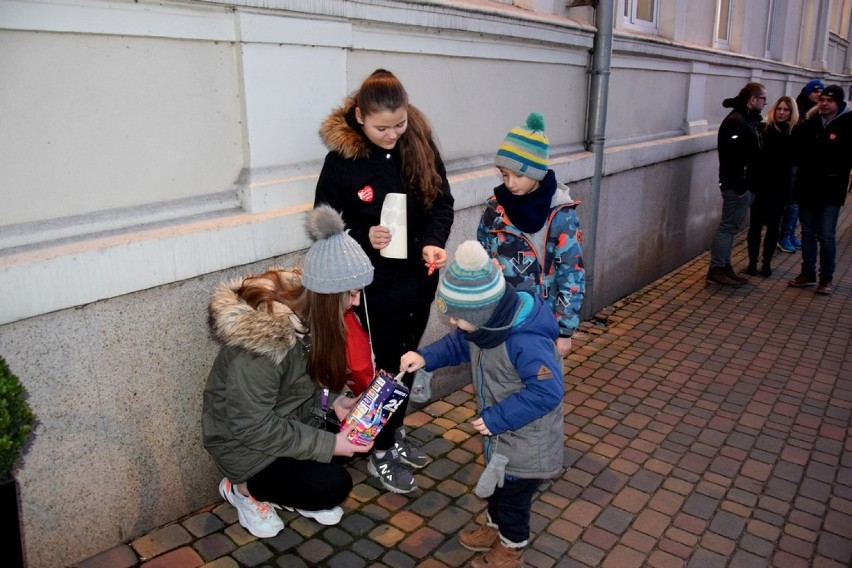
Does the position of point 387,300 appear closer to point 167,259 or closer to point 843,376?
point 167,259

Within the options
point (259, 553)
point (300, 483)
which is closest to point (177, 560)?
point (259, 553)

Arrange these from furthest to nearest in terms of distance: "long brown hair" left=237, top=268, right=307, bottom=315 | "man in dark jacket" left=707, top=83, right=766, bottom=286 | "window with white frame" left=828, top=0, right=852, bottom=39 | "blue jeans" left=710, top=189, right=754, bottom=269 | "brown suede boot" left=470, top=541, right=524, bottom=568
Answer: "window with white frame" left=828, top=0, right=852, bottom=39, "blue jeans" left=710, top=189, right=754, bottom=269, "man in dark jacket" left=707, top=83, right=766, bottom=286, "brown suede boot" left=470, top=541, right=524, bottom=568, "long brown hair" left=237, top=268, right=307, bottom=315

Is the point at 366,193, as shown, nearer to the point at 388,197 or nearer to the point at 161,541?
the point at 388,197

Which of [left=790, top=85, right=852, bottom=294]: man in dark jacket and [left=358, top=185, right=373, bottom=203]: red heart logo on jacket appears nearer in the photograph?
[left=358, top=185, right=373, bottom=203]: red heart logo on jacket

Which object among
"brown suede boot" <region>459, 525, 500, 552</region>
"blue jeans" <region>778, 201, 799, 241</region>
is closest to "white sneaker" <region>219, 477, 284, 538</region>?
"brown suede boot" <region>459, 525, 500, 552</region>

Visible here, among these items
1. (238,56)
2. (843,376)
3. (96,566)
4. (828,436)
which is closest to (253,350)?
(96,566)

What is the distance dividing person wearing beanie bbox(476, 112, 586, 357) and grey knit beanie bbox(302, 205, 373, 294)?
917 millimetres

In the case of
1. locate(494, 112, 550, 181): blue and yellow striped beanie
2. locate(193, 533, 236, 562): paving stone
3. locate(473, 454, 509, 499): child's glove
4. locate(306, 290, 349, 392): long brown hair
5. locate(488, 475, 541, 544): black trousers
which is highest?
locate(494, 112, 550, 181): blue and yellow striped beanie

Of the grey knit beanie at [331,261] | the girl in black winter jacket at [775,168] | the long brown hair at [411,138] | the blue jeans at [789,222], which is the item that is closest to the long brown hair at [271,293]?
the grey knit beanie at [331,261]

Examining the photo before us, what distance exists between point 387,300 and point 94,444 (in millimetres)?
1490

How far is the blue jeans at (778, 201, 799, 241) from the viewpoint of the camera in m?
9.37

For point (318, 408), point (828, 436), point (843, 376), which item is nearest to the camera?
point (318, 408)

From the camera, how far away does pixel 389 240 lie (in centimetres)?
323

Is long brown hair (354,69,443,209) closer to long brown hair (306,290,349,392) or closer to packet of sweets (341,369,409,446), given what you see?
long brown hair (306,290,349,392)
